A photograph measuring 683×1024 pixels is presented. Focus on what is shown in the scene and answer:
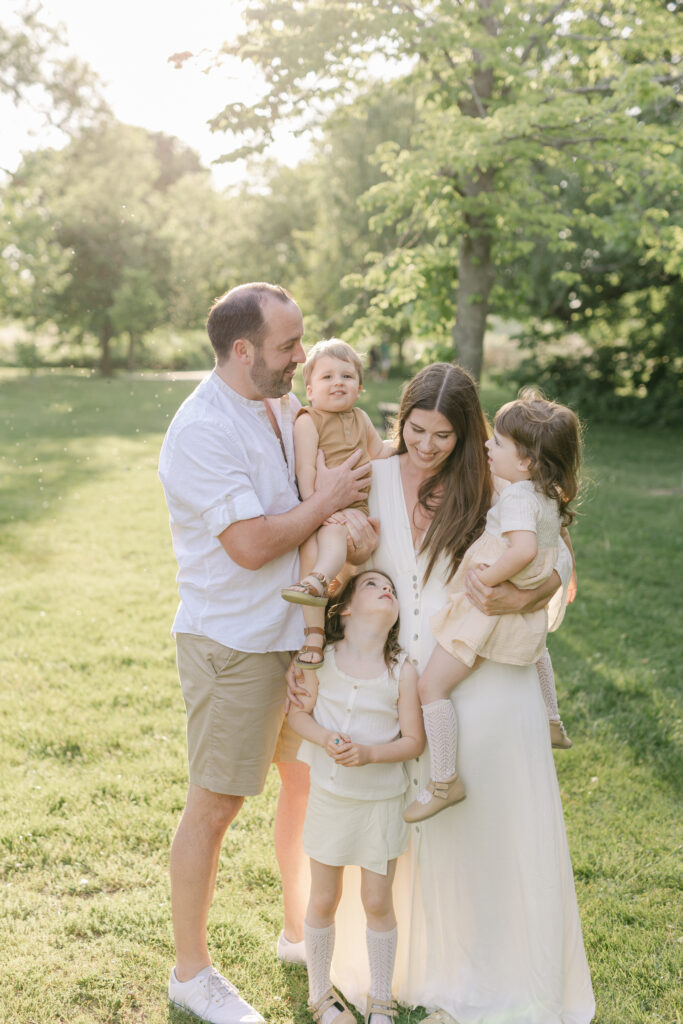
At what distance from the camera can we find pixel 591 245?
50.3ft

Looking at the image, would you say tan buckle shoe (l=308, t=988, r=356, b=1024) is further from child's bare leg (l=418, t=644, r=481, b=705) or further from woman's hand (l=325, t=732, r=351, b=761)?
child's bare leg (l=418, t=644, r=481, b=705)

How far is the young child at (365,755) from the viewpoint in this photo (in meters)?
2.58

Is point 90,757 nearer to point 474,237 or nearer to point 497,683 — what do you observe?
point 497,683

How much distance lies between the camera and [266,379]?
253 cm

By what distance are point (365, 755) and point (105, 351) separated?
2221 cm

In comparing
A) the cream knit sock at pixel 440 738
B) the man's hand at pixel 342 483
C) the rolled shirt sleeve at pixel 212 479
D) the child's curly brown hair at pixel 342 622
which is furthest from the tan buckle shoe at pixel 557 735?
the rolled shirt sleeve at pixel 212 479

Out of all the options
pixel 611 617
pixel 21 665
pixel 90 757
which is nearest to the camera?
pixel 90 757

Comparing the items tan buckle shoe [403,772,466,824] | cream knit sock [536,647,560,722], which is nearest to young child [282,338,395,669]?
tan buckle shoe [403,772,466,824]

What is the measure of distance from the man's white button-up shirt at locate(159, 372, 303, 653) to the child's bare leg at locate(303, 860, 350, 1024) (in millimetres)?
718

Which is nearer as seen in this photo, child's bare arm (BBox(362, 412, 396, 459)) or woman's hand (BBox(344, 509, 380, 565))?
woman's hand (BBox(344, 509, 380, 565))

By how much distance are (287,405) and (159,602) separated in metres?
4.28

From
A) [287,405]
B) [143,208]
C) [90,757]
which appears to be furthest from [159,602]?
[143,208]

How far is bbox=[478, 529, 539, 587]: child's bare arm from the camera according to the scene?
2.44m

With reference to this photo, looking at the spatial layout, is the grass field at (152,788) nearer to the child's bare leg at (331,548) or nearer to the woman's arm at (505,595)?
the woman's arm at (505,595)
